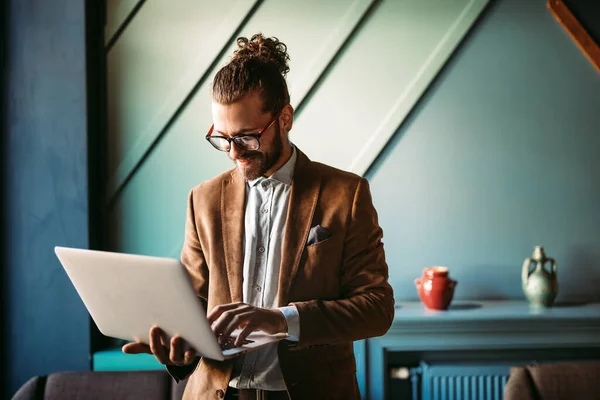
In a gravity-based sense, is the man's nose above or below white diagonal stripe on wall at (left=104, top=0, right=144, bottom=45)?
below

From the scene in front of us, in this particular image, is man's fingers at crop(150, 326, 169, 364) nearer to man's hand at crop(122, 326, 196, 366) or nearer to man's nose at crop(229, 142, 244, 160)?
man's hand at crop(122, 326, 196, 366)

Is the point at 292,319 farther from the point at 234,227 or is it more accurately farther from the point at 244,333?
the point at 234,227

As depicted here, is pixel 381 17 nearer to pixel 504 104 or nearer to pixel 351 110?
pixel 351 110

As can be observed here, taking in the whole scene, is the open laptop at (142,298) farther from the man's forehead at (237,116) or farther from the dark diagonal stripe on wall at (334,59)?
the dark diagonal stripe on wall at (334,59)

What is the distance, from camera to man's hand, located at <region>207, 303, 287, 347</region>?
4.38 ft

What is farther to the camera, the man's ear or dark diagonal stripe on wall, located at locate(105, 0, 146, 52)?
dark diagonal stripe on wall, located at locate(105, 0, 146, 52)

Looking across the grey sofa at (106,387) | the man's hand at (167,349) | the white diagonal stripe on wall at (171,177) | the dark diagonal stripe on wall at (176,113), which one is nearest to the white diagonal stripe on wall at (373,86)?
the white diagonal stripe on wall at (171,177)

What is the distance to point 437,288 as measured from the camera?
278 cm

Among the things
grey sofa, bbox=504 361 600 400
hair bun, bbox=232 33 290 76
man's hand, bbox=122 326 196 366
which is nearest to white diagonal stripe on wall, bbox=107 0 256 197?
hair bun, bbox=232 33 290 76

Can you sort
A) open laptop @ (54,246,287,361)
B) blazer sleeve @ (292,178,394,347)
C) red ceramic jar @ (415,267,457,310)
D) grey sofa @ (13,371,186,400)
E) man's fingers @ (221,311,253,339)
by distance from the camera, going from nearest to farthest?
open laptop @ (54,246,287,361) < man's fingers @ (221,311,253,339) < blazer sleeve @ (292,178,394,347) < grey sofa @ (13,371,186,400) < red ceramic jar @ (415,267,457,310)

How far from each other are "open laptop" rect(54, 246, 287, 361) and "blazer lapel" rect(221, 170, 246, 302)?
0.16m

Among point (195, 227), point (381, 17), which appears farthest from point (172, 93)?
point (195, 227)

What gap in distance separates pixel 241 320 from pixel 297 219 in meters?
0.35

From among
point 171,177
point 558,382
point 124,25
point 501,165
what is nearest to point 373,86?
point 501,165
